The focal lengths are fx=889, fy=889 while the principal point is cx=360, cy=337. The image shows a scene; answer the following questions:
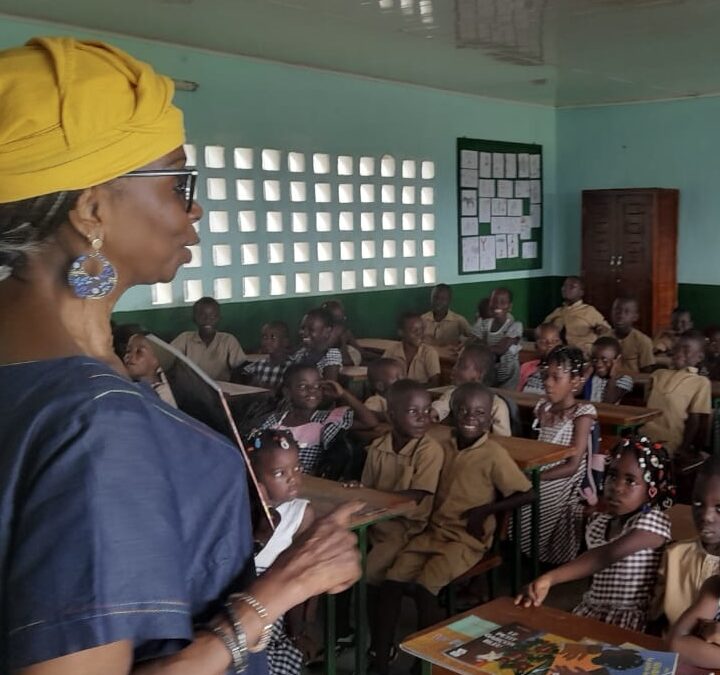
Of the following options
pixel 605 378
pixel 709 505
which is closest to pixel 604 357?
pixel 605 378

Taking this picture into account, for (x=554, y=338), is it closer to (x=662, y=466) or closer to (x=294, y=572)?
(x=662, y=466)

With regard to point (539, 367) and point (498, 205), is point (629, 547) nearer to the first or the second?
point (539, 367)

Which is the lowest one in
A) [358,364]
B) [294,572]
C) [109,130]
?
[358,364]

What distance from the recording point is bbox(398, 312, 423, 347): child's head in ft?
18.8

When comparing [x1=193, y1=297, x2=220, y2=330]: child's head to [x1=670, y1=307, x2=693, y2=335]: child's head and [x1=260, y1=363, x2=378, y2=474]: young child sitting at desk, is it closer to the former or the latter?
[x1=260, y1=363, x2=378, y2=474]: young child sitting at desk

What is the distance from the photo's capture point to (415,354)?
554cm

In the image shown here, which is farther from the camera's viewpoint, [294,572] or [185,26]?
[185,26]

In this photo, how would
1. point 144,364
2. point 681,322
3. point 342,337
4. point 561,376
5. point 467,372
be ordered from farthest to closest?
1. point 681,322
2. point 342,337
3. point 467,372
4. point 561,376
5. point 144,364

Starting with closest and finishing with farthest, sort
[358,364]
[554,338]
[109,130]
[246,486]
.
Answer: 1. [109,130]
2. [246,486]
3. [554,338]
4. [358,364]

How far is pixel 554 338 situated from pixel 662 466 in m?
3.09

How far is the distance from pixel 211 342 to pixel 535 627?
3994 mm

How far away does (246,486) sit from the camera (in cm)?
89

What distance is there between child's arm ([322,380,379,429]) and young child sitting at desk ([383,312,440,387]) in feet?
2.78

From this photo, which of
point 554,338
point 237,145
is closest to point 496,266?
point 554,338
